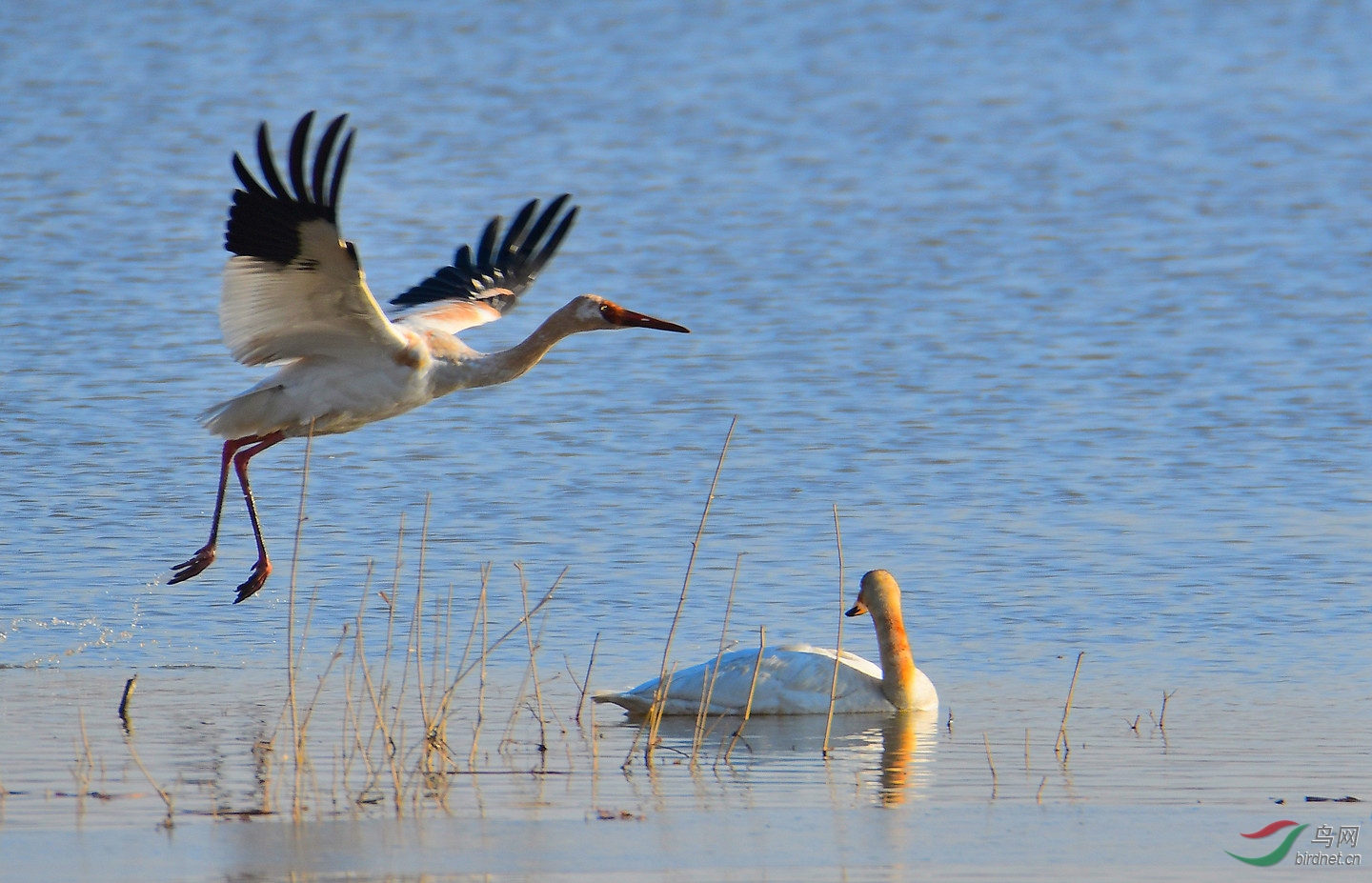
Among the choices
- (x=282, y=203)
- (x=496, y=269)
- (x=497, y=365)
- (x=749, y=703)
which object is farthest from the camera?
(x=496, y=269)

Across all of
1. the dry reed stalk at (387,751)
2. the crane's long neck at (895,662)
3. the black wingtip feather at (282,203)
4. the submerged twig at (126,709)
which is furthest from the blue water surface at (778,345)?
the black wingtip feather at (282,203)

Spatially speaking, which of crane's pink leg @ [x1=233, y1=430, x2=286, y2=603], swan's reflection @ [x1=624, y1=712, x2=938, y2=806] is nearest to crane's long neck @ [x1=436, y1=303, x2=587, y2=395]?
crane's pink leg @ [x1=233, y1=430, x2=286, y2=603]

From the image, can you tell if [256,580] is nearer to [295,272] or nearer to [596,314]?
[295,272]

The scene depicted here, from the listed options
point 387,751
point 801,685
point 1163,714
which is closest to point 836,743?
point 801,685

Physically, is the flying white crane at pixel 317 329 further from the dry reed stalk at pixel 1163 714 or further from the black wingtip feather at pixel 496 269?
the dry reed stalk at pixel 1163 714

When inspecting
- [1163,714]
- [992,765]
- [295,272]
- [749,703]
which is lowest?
[1163,714]

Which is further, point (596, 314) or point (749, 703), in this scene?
point (596, 314)

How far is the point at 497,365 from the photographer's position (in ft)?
31.9

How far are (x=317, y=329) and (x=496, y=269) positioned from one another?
1908mm

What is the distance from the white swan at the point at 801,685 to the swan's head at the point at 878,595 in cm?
3

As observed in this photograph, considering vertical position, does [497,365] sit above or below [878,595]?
above

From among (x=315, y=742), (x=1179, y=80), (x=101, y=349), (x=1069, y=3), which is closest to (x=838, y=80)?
(x=1179, y=80)

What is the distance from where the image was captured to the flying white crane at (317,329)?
8422 mm

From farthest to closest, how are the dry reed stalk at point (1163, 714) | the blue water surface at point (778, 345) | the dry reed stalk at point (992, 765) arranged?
1. the blue water surface at point (778, 345)
2. the dry reed stalk at point (1163, 714)
3. the dry reed stalk at point (992, 765)
